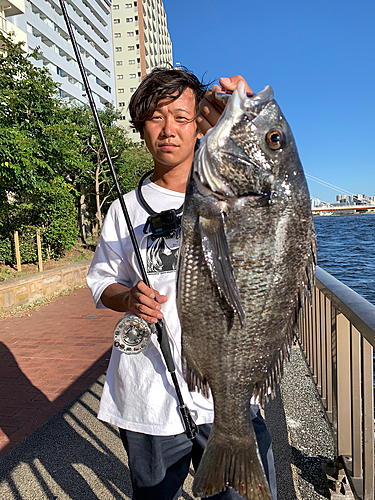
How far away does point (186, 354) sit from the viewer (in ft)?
4.74

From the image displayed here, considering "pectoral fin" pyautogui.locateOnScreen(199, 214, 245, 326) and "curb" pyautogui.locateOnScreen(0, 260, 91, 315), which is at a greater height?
"pectoral fin" pyautogui.locateOnScreen(199, 214, 245, 326)

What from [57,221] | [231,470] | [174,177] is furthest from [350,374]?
[57,221]

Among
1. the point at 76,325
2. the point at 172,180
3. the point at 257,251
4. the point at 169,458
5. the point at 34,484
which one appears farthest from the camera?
the point at 76,325

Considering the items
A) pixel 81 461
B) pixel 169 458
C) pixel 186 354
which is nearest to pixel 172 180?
pixel 186 354

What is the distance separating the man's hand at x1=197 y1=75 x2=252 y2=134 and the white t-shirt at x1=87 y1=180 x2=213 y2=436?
1.57 ft

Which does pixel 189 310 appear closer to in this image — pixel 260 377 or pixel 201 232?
pixel 201 232

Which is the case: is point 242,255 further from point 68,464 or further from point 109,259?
point 68,464

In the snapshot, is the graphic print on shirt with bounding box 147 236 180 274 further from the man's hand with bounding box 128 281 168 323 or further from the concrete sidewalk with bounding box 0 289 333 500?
the concrete sidewalk with bounding box 0 289 333 500

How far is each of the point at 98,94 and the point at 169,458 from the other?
60931 millimetres

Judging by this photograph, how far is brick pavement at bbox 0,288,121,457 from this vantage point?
4387mm

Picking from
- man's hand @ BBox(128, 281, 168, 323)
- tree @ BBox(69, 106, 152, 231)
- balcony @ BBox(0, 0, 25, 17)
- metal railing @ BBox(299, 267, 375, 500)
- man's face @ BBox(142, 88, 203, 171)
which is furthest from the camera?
balcony @ BBox(0, 0, 25, 17)

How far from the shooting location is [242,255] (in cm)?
130

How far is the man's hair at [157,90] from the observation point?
2.08 m

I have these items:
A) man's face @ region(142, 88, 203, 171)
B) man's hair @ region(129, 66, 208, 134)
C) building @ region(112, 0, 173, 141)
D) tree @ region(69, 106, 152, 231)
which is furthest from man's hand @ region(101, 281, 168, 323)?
building @ region(112, 0, 173, 141)
